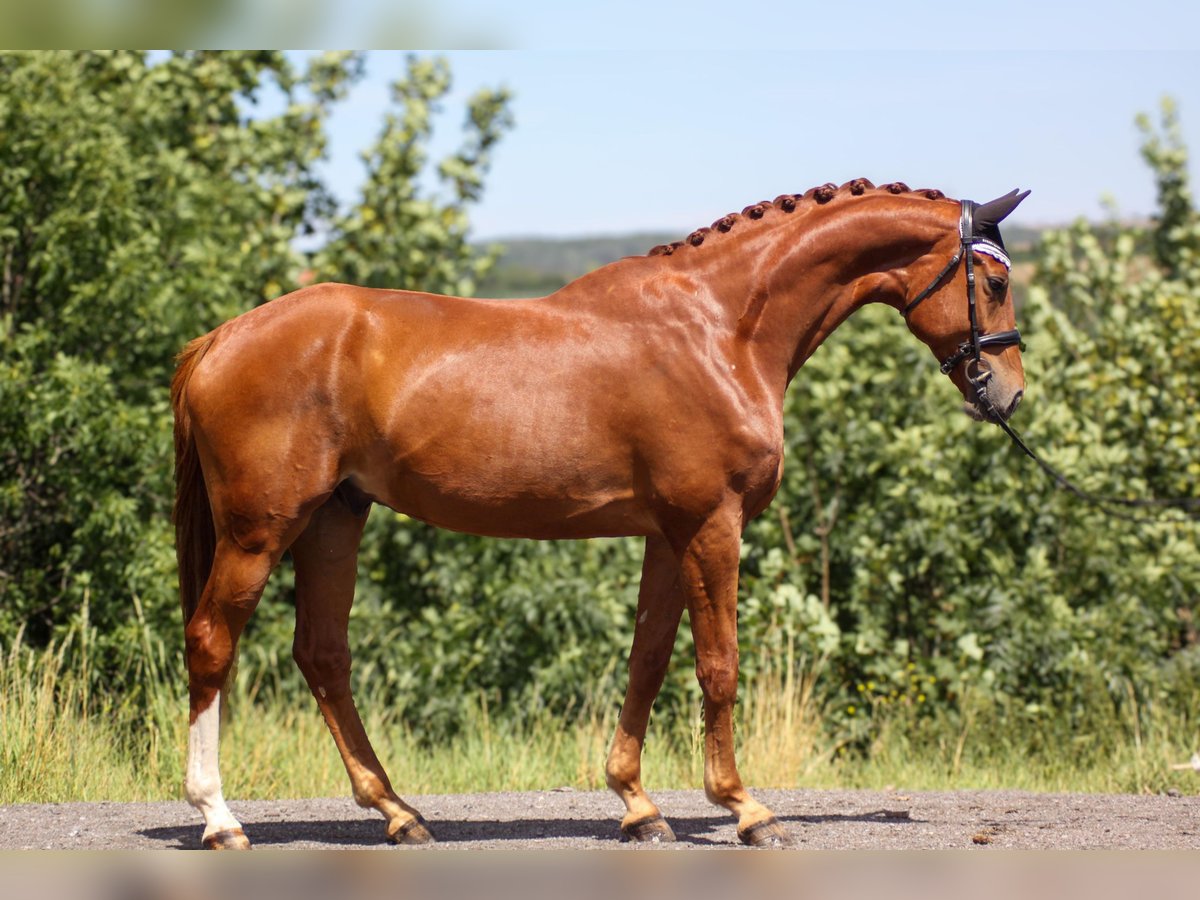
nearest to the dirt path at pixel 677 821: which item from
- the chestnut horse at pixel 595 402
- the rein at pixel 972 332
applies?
the chestnut horse at pixel 595 402

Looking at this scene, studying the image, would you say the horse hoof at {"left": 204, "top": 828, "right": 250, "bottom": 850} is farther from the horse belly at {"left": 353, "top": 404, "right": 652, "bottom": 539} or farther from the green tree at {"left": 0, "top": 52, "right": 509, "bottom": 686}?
the green tree at {"left": 0, "top": 52, "right": 509, "bottom": 686}

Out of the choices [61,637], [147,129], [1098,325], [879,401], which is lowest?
[61,637]

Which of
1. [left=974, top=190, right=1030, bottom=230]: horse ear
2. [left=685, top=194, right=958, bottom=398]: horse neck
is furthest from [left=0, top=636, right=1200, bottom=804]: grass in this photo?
[left=974, top=190, right=1030, bottom=230]: horse ear

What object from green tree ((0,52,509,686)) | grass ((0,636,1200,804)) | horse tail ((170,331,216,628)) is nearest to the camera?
horse tail ((170,331,216,628))

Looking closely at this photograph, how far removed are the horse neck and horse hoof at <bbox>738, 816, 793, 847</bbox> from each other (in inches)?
64.5

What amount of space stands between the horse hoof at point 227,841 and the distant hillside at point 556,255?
51.3ft

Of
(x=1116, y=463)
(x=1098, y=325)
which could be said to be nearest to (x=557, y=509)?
(x=1116, y=463)

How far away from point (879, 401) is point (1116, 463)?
1.85 meters

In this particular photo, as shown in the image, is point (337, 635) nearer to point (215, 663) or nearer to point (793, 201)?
point (215, 663)

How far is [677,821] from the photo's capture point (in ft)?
18.7

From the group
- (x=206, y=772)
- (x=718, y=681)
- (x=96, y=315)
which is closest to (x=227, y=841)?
(x=206, y=772)

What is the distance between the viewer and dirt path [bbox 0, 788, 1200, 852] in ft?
16.3

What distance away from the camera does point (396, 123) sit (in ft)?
41.5
